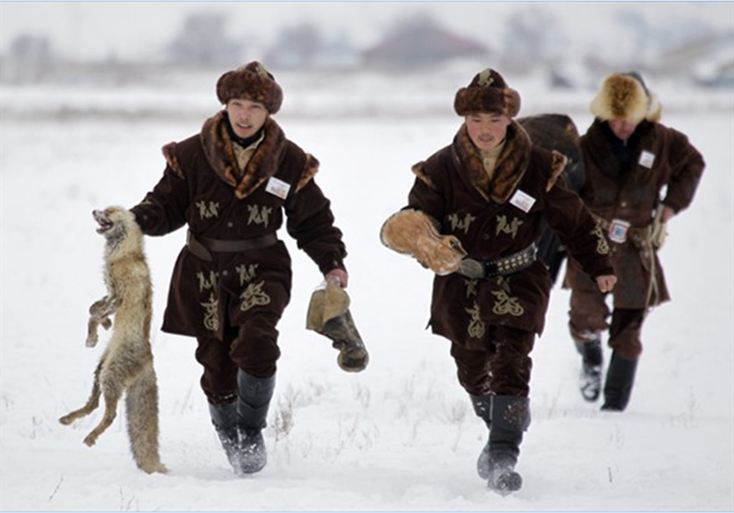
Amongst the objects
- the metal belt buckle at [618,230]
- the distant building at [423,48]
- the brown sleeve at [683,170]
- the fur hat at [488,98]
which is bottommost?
the metal belt buckle at [618,230]

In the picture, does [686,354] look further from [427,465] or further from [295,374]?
[427,465]

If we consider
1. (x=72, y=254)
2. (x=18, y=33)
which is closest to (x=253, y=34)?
(x=18, y=33)

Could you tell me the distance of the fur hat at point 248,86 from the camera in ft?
16.4

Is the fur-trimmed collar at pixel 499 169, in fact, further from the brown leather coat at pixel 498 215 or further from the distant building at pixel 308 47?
the distant building at pixel 308 47

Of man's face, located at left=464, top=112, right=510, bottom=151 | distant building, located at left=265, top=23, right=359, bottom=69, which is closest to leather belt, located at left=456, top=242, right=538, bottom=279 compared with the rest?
man's face, located at left=464, top=112, right=510, bottom=151

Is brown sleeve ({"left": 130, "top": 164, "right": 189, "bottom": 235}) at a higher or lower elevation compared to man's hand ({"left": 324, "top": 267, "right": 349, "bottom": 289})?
higher

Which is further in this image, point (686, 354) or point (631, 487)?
point (686, 354)

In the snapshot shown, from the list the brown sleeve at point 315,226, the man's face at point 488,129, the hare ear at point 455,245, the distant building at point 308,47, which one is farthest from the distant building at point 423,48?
the hare ear at point 455,245

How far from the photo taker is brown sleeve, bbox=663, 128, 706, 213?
24.5ft

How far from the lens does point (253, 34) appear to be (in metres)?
102

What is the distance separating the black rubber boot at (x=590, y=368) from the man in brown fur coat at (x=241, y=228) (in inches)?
127

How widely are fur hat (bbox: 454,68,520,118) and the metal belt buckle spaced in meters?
2.54

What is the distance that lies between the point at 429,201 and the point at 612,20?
115 meters

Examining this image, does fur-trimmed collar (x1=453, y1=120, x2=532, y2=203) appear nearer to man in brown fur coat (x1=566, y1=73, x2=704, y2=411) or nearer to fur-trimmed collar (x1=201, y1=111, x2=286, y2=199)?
fur-trimmed collar (x1=201, y1=111, x2=286, y2=199)
